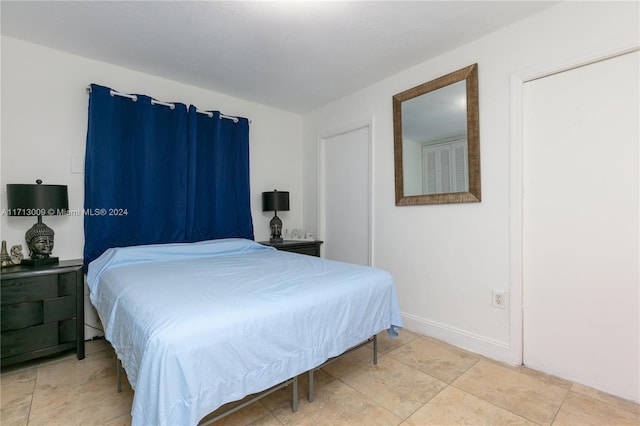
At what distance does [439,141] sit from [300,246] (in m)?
1.88

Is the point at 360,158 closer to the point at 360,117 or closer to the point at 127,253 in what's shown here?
the point at 360,117

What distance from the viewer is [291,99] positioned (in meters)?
3.59

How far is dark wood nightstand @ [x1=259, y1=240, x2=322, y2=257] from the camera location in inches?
135

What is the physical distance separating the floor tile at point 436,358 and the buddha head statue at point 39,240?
2.74 m

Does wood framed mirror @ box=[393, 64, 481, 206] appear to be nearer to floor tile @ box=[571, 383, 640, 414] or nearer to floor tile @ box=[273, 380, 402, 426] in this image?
floor tile @ box=[571, 383, 640, 414]

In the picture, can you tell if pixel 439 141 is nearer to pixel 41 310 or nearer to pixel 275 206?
pixel 275 206

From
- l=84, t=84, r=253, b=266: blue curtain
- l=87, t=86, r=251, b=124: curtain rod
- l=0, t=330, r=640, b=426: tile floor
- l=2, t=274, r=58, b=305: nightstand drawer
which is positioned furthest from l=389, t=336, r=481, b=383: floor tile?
l=87, t=86, r=251, b=124: curtain rod

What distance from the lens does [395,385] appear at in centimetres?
189

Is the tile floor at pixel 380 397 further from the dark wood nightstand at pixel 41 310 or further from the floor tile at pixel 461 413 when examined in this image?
the dark wood nightstand at pixel 41 310

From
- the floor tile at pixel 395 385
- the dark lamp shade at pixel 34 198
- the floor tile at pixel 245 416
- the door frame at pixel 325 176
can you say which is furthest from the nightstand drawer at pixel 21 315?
the door frame at pixel 325 176

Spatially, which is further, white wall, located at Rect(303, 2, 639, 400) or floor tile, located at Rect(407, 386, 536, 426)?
white wall, located at Rect(303, 2, 639, 400)

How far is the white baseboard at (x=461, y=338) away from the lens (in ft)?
7.29

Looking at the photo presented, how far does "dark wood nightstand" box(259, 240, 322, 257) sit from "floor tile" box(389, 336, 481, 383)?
1.57m

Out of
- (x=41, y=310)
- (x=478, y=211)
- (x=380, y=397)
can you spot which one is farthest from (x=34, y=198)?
(x=478, y=211)
